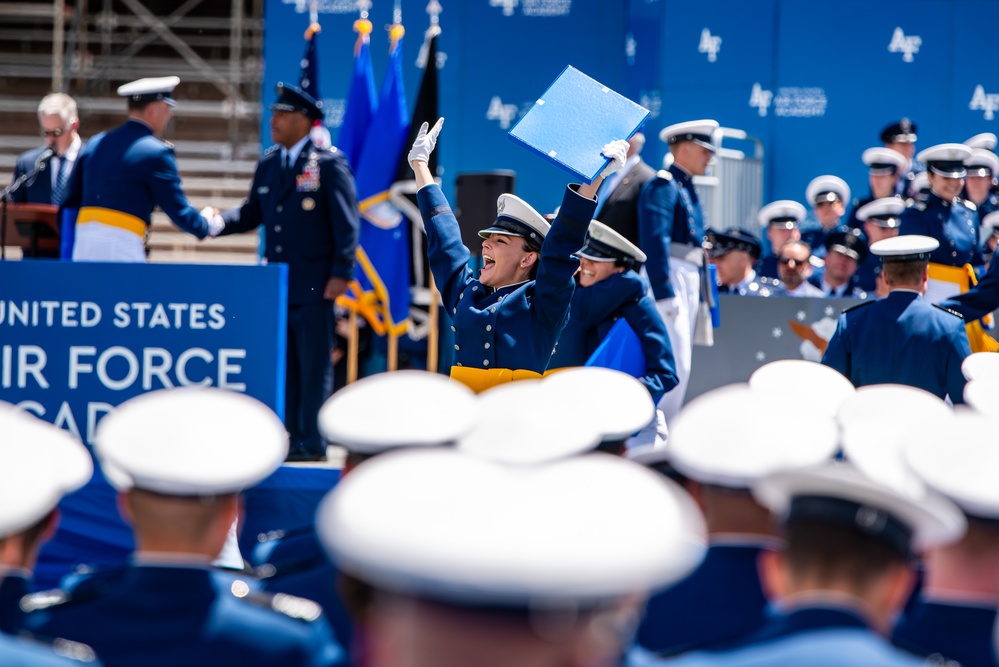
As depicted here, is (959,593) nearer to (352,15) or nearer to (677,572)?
(677,572)

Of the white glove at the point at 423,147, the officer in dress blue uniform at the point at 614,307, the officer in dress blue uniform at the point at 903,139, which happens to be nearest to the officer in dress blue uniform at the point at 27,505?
the white glove at the point at 423,147

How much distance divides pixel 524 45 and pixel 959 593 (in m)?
11.6

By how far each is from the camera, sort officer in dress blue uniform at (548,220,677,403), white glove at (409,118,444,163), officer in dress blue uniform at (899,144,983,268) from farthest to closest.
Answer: officer in dress blue uniform at (899,144,983,268) < officer in dress blue uniform at (548,220,677,403) < white glove at (409,118,444,163)

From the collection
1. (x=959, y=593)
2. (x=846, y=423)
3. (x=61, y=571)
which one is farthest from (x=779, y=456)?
(x=61, y=571)

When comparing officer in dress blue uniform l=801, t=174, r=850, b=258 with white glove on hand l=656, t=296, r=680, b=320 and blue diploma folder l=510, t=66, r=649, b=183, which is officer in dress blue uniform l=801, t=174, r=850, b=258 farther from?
blue diploma folder l=510, t=66, r=649, b=183

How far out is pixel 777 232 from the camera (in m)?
11.1

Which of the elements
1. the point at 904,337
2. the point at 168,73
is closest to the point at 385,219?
→ the point at 904,337

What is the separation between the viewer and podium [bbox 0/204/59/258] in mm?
7332

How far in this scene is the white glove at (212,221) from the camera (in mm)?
7242

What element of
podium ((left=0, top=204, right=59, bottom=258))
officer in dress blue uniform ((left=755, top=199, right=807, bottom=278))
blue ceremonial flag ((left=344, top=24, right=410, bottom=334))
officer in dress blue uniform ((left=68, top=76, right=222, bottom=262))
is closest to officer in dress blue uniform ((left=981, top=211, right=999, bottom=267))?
officer in dress blue uniform ((left=755, top=199, right=807, bottom=278))

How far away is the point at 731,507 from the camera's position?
241 centimetres

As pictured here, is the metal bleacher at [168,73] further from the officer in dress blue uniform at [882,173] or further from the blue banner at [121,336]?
the blue banner at [121,336]

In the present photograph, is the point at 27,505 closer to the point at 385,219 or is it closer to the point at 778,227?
the point at 385,219

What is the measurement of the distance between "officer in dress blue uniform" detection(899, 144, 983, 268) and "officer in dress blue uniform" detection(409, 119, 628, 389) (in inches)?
177
